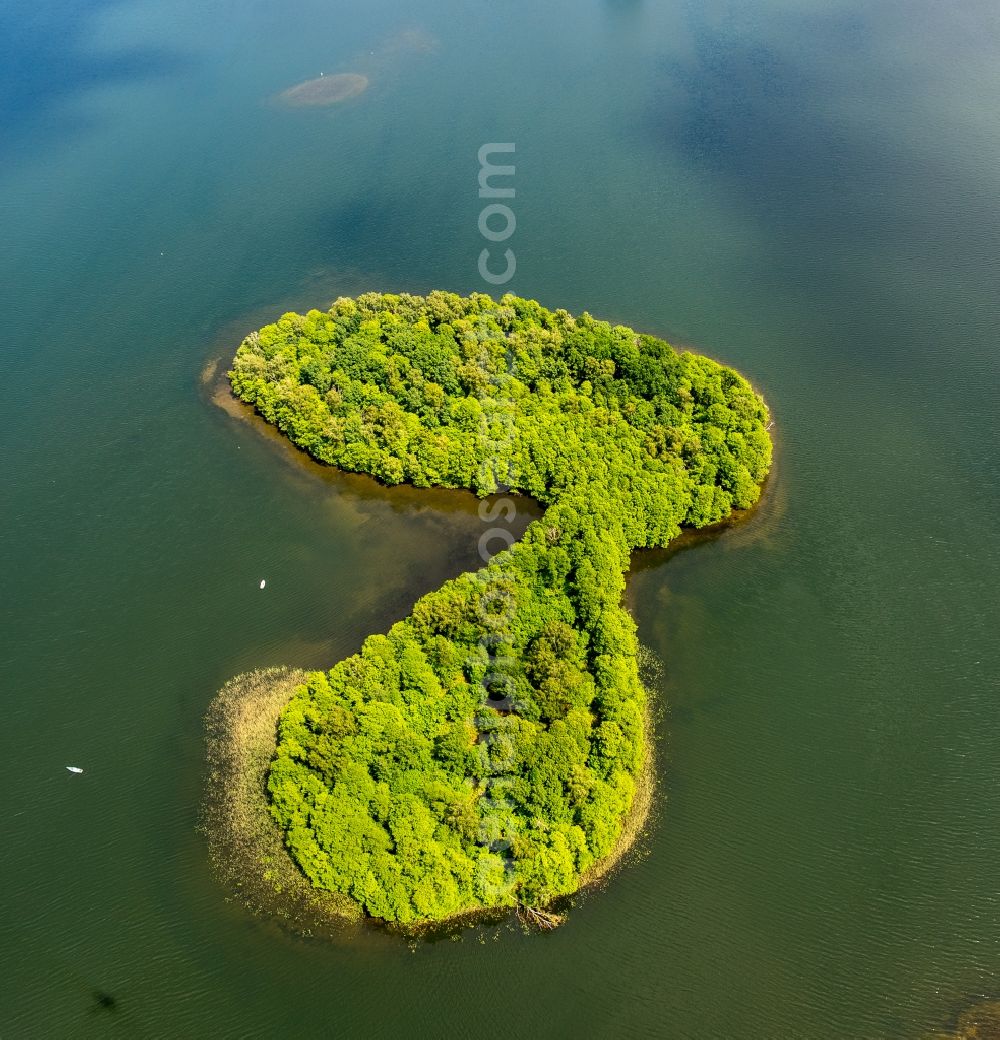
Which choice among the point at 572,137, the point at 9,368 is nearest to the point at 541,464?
the point at 9,368

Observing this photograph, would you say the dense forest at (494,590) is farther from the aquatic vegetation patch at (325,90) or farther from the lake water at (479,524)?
the aquatic vegetation patch at (325,90)

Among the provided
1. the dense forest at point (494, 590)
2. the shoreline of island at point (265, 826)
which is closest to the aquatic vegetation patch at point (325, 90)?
the dense forest at point (494, 590)

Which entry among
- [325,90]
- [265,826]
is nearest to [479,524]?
[265,826]

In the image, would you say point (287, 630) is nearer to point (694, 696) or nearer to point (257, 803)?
point (257, 803)

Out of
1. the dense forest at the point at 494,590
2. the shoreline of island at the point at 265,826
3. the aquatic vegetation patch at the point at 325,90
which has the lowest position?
the shoreline of island at the point at 265,826

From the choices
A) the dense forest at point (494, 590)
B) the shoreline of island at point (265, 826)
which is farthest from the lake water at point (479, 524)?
the dense forest at point (494, 590)

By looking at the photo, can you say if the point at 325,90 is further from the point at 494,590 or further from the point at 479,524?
the point at 494,590

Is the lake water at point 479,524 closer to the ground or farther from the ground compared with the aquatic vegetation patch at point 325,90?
closer to the ground

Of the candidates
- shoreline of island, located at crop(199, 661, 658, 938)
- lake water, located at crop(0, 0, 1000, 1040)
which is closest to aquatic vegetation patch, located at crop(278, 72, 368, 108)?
lake water, located at crop(0, 0, 1000, 1040)

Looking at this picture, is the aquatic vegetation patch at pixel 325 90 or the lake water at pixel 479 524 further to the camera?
the aquatic vegetation patch at pixel 325 90
